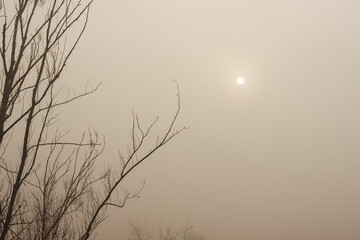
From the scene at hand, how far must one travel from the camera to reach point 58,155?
A: 2674 millimetres

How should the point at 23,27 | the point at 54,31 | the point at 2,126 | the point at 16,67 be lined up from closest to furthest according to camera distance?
the point at 2,126 → the point at 16,67 → the point at 23,27 → the point at 54,31

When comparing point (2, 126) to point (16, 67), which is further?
point (16, 67)

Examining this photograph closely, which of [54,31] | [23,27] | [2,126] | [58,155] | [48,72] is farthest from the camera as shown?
[58,155]

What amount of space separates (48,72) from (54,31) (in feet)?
1.19

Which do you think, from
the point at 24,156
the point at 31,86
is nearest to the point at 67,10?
the point at 31,86

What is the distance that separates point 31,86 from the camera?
5.77 ft

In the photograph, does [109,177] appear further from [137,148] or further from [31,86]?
[31,86]

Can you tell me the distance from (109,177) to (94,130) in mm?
353

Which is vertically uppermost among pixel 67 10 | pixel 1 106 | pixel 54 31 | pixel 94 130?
pixel 67 10

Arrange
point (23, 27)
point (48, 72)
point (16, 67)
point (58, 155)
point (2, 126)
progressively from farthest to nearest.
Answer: point (58, 155) < point (48, 72) < point (23, 27) < point (16, 67) < point (2, 126)

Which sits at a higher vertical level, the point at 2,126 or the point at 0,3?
the point at 0,3

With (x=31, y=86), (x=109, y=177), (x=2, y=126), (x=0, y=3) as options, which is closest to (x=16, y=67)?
(x=31, y=86)

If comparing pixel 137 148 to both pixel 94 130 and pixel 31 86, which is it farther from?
pixel 31 86

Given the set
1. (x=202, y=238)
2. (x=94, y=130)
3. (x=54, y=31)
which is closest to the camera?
(x=54, y=31)
